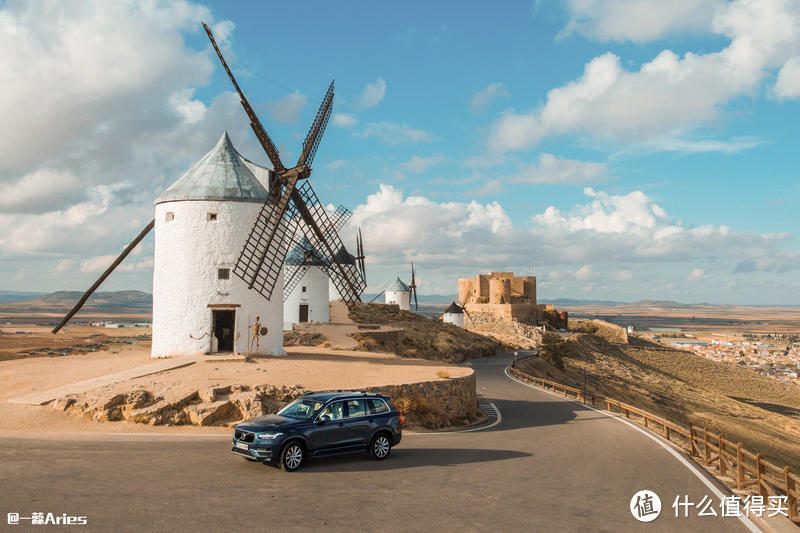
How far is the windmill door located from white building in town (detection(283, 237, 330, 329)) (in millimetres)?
20806

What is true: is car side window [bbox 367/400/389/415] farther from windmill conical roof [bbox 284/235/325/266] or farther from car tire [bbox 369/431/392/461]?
windmill conical roof [bbox 284/235/325/266]

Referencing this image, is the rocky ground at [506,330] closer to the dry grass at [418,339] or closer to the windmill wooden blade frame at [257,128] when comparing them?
the dry grass at [418,339]

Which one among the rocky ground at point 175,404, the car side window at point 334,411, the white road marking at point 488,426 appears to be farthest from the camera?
the white road marking at point 488,426

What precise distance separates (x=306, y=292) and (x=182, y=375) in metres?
28.0

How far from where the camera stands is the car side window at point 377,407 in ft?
41.1

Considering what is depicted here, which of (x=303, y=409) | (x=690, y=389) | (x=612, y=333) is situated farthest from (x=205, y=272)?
(x=612, y=333)

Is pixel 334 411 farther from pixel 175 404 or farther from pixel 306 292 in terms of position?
pixel 306 292

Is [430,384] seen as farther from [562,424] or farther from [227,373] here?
[227,373]

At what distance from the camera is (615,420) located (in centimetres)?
2177

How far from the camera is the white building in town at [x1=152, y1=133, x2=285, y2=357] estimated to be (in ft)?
78.9

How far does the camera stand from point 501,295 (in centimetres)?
8250

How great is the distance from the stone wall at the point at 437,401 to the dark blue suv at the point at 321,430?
207 inches

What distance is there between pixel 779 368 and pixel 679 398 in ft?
246

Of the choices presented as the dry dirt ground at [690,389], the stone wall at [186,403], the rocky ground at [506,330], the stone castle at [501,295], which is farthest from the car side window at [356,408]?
the stone castle at [501,295]
